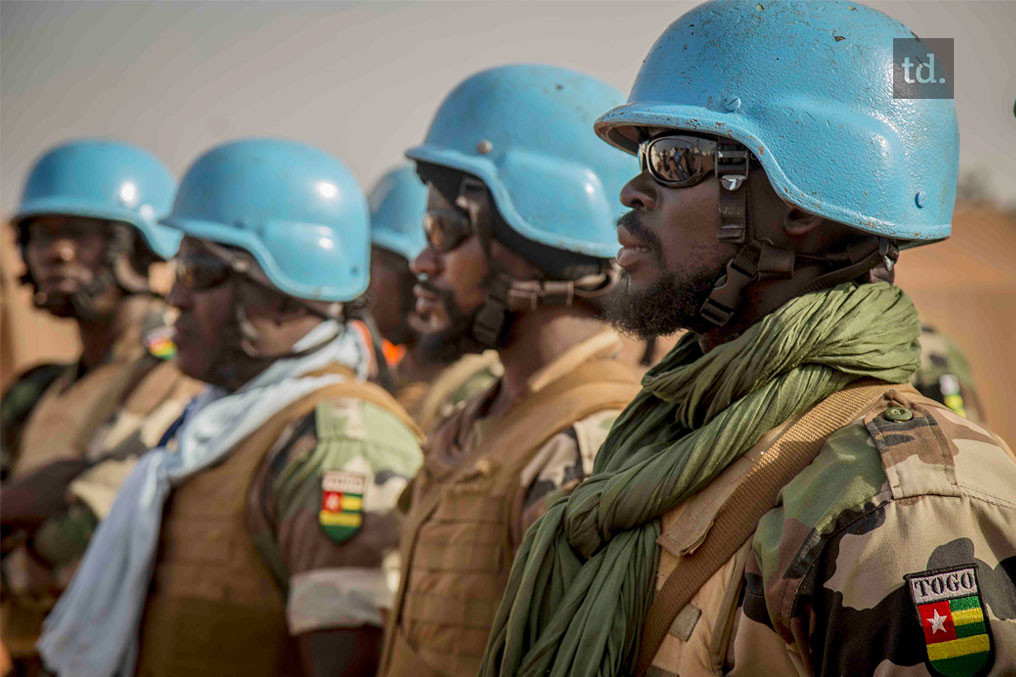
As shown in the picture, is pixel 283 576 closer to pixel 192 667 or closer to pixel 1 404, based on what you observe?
pixel 192 667

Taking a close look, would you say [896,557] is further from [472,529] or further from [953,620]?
[472,529]

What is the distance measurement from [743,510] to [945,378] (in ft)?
11.9

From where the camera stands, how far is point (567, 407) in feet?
11.7

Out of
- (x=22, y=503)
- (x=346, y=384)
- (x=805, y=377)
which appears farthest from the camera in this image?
(x=22, y=503)

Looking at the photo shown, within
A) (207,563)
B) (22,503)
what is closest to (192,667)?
(207,563)

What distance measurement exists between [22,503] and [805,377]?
4.36m

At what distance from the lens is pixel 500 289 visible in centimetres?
392

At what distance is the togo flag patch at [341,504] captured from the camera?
4039 mm

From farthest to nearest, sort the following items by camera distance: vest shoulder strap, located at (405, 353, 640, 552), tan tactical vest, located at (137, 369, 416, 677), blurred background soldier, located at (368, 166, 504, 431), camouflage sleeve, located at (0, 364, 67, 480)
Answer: blurred background soldier, located at (368, 166, 504, 431)
camouflage sleeve, located at (0, 364, 67, 480)
tan tactical vest, located at (137, 369, 416, 677)
vest shoulder strap, located at (405, 353, 640, 552)

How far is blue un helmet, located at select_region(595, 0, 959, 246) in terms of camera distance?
2.55 m
